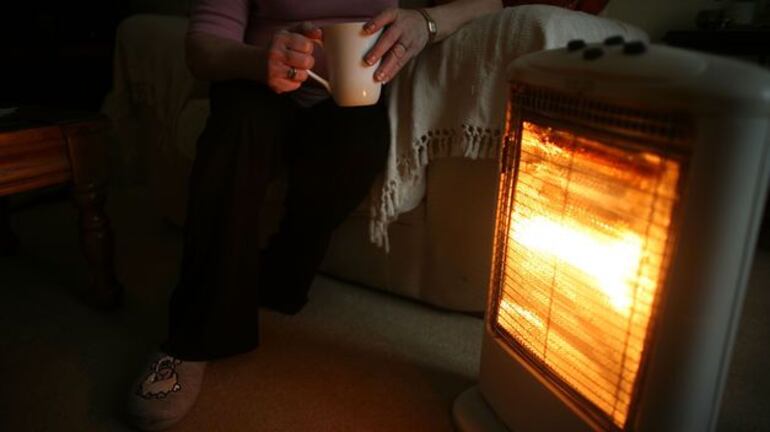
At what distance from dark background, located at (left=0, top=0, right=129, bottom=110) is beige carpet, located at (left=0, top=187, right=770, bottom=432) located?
35.4 inches

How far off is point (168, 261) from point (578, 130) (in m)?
1.07

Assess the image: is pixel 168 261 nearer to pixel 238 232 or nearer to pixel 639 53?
pixel 238 232

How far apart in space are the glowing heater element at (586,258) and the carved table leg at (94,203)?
0.73 metres

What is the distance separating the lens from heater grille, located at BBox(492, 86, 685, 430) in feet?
1.53

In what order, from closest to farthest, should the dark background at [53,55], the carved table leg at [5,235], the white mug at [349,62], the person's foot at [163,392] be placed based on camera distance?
the white mug at [349,62] < the person's foot at [163,392] < the carved table leg at [5,235] < the dark background at [53,55]

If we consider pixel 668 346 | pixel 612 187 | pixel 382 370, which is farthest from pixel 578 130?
pixel 382 370

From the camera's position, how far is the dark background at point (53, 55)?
182cm

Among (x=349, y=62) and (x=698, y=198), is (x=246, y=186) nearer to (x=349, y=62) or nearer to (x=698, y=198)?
(x=349, y=62)

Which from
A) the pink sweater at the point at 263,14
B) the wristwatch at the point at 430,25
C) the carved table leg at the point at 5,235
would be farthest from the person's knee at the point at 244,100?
the carved table leg at the point at 5,235

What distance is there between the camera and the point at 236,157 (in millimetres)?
780

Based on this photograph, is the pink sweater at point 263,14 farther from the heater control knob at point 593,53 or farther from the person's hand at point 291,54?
the heater control knob at point 593,53

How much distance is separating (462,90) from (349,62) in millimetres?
242

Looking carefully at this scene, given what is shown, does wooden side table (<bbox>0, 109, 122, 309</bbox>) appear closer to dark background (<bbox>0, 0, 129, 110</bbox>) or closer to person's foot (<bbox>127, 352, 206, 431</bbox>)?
person's foot (<bbox>127, 352, 206, 431</bbox>)

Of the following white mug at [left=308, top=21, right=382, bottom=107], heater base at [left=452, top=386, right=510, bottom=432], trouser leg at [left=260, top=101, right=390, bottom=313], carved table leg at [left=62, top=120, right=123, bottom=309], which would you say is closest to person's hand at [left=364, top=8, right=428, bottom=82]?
white mug at [left=308, top=21, right=382, bottom=107]
